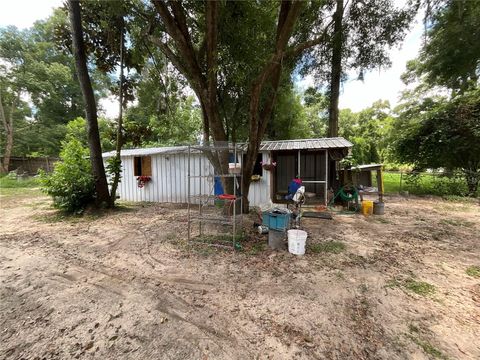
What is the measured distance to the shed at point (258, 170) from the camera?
7.70 metres

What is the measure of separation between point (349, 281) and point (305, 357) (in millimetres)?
1492

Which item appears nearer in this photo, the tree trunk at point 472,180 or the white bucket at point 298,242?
the white bucket at point 298,242

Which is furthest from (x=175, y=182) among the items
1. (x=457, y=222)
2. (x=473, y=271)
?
(x=457, y=222)

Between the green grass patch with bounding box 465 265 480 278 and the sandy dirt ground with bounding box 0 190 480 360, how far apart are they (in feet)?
0.35

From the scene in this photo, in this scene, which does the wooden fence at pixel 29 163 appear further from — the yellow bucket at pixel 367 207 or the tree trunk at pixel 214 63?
the yellow bucket at pixel 367 207

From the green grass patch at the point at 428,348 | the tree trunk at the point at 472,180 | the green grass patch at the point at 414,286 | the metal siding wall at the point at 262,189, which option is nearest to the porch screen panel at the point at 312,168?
the metal siding wall at the point at 262,189

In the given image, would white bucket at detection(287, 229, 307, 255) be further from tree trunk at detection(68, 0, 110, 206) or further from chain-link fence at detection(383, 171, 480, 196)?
chain-link fence at detection(383, 171, 480, 196)

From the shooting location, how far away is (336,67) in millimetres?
7887

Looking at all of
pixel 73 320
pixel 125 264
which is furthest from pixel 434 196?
pixel 73 320

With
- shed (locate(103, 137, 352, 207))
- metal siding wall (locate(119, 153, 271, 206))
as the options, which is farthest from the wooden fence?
metal siding wall (locate(119, 153, 271, 206))

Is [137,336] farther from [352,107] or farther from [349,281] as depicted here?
[352,107]

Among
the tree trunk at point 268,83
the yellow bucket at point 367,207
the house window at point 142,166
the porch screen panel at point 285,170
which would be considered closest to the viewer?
the tree trunk at point 268,83

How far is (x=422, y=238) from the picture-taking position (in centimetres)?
449

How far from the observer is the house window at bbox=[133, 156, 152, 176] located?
365 inches
